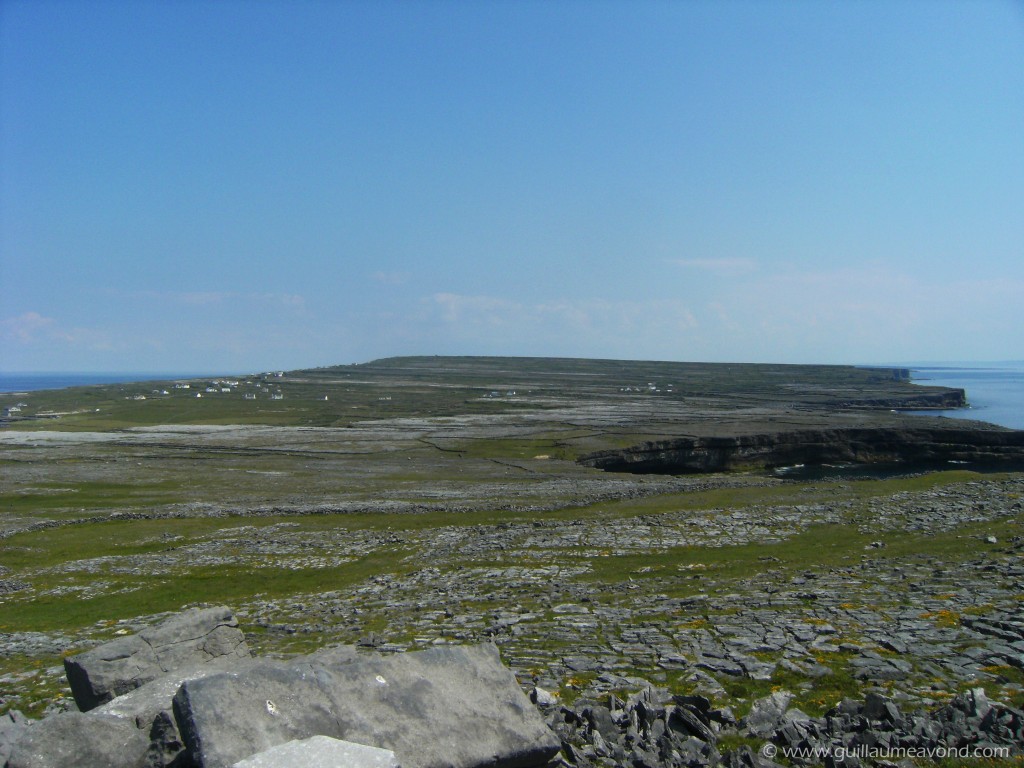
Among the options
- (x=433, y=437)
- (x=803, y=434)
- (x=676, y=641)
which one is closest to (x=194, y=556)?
(x=676, y=641)

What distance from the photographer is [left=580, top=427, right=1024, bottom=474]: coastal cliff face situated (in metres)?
78.9

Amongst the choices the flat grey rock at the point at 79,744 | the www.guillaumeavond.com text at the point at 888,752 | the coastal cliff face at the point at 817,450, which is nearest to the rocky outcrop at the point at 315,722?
the flat grey rock at the point at 79,744

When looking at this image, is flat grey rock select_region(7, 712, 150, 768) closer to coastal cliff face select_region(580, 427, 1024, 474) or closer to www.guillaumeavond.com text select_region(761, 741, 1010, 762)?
www.guillaumeavond.com text select_region(761, 741, 1010, 762)

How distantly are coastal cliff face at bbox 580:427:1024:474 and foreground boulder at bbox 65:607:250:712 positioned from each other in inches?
2360

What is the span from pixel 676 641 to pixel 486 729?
Result: 10279mm

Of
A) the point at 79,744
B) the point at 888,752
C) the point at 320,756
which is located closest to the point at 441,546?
the point at 79,744

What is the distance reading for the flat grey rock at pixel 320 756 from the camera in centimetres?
873

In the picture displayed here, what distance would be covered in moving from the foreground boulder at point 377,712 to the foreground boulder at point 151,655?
15.6 feet

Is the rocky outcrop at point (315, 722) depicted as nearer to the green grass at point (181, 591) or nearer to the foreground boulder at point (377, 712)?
the foreground boulder at point (377, 712)

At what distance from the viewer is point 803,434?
8769 cm

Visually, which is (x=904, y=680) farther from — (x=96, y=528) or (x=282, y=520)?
(x=96, y=528)

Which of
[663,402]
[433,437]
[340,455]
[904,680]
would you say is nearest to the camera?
[904,680]

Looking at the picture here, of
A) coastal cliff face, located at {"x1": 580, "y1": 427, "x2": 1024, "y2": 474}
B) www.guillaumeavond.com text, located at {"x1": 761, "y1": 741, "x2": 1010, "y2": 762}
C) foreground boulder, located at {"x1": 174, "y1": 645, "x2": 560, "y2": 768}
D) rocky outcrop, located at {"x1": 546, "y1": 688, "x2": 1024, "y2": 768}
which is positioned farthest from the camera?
coastal cliff face, located at {"x1": 580, "y1": 427, "x2": 1024, "y2": 474}

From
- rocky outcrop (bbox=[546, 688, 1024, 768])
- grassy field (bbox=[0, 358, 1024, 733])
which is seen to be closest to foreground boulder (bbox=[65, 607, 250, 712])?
grassy field (bbox=[0, 358, 1024, 733])
